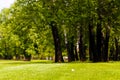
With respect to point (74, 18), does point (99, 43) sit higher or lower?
lower

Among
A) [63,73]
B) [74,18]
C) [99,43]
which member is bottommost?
[63,73]

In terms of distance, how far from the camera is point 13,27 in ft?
172

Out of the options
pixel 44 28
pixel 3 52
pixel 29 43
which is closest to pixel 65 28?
pixel 44 28

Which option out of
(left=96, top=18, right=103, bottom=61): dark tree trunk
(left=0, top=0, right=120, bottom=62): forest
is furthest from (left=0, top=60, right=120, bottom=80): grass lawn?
(left=96, top=18, right=103, bottom=61): dark tree trunk

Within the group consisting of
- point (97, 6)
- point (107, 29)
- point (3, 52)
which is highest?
point (97, 6)

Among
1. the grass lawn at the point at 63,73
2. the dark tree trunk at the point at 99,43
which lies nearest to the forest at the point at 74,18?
the dark tree trunk at the point at 99,43

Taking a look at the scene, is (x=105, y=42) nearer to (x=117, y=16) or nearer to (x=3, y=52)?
(x=117, y=16)

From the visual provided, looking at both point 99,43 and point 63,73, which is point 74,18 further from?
point 63,73

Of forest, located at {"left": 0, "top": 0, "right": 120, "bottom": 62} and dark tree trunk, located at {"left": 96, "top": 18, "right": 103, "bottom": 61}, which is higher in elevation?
forest, located at {"left": 0, "top": 0, "right": 120, "bottom": 62}

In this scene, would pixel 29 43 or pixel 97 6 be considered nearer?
pixel 97 6

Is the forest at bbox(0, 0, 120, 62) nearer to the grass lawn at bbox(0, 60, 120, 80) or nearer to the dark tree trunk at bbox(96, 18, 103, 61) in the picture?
the dark tree trunk at bbox(96, 18, 103, 61)

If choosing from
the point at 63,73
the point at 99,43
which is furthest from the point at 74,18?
the point at 63,73

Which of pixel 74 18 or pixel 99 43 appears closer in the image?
pixel 74 18

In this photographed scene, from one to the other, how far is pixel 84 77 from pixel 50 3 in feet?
91.2
